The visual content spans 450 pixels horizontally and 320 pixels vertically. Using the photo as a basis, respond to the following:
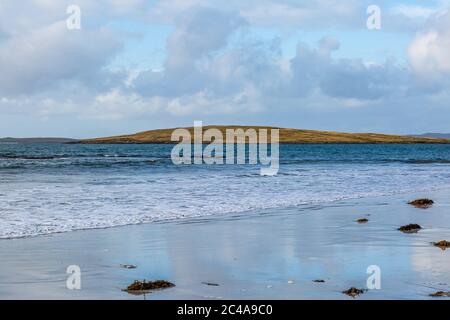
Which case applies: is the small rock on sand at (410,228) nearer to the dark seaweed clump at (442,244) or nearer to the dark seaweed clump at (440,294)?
the dark seaweed clump at (442,244)

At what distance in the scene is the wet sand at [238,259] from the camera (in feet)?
35.4

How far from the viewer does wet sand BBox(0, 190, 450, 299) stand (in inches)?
424

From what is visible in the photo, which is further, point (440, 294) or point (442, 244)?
point (442, 244)

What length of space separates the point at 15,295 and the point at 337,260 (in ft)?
22.8

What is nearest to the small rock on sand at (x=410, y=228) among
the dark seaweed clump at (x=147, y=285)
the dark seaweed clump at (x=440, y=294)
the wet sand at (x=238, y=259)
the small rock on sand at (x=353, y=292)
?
the wet sand at (x=238, y=259)

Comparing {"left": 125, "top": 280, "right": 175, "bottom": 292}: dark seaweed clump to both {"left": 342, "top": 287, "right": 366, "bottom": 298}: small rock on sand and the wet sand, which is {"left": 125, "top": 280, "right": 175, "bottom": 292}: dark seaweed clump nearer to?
the wet sand

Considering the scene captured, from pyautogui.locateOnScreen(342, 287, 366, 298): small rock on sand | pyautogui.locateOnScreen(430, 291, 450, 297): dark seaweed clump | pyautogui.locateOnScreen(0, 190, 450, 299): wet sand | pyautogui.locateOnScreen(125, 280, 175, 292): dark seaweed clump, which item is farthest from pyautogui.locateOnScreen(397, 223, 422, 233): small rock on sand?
pyautogui.locateOnScreen(125, 280, 175, 292): dark seaweed clump

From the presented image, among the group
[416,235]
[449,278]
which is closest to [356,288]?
[449,278]

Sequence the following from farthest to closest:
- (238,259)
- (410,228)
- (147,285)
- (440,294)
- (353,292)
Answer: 1. (410,228)
2. (238,259)
3. (147,285)
4. (353,292)
5. (440,294)

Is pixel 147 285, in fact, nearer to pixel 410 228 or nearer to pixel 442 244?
pixel 442 244

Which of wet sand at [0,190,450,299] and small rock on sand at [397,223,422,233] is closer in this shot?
wet sand at [0,190,450,299]

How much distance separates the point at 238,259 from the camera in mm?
13680

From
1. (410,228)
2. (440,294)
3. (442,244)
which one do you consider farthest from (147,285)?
(410,228)

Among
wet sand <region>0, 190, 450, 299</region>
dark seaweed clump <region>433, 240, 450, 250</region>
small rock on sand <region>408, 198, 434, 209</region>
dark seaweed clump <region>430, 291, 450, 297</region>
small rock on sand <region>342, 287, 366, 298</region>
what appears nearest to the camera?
dark seaweed clump <region>430, 291, 450, 297</region>
